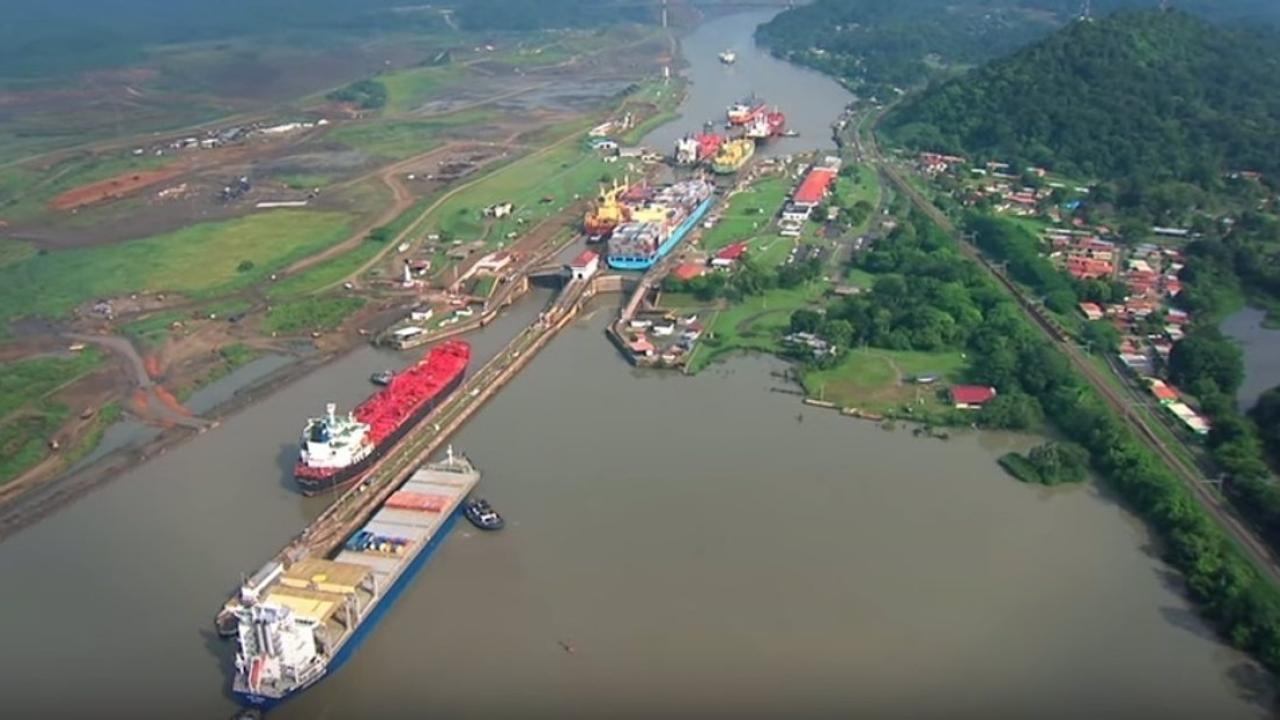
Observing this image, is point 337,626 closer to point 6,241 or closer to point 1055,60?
point 6,241

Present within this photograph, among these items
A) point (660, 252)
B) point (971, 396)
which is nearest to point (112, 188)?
point (660, 252)

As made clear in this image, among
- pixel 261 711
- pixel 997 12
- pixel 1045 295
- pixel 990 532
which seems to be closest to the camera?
pixel 261 711

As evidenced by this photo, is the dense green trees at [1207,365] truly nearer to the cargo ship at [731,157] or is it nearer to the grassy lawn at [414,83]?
the cargo ship at [731,157]

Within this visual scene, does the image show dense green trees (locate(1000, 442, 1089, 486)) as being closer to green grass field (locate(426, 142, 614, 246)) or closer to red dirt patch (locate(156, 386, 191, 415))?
red dirt patch (locate(156, 386, 191, 415))

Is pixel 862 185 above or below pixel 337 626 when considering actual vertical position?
below

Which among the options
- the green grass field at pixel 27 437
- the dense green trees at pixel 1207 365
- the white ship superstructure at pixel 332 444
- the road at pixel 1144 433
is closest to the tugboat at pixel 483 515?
the white ship superstructure at pixel 332 444

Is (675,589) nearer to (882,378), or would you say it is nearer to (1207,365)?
(882,378)

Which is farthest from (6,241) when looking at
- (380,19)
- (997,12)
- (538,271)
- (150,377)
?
(997,12)
